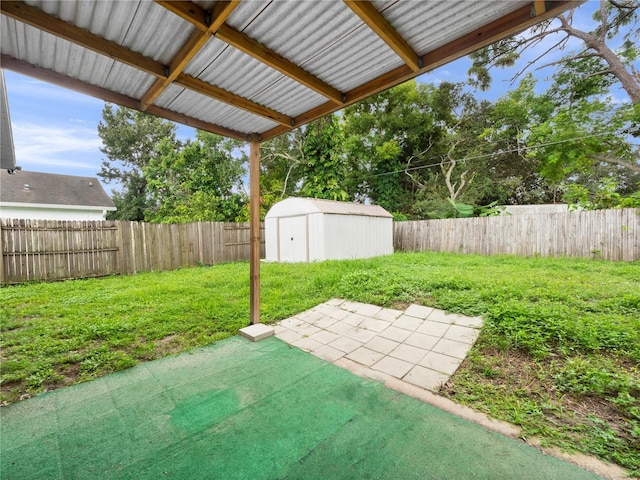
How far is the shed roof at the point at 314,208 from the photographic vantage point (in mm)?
Result: 8594

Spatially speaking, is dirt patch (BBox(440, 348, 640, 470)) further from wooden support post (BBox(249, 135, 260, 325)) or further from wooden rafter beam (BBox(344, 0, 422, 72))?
wooden rafter beam (BBox(344, 0, 422, 72))

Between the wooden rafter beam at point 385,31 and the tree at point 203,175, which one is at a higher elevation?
the tree at point 203,175

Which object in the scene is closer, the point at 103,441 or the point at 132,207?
the point at 103,441

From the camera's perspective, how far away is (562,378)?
2.13 meters

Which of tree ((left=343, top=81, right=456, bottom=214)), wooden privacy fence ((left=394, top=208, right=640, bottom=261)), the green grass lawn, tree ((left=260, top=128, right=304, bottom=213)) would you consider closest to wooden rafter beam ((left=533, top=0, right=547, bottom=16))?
the green grass lawn

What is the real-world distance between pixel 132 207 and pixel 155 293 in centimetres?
1881

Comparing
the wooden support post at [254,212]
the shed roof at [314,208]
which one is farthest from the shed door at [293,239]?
the wooden support post at [254,212]

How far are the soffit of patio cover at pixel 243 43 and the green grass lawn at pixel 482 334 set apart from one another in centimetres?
246

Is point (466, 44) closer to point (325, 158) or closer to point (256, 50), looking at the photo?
point (256, 50)

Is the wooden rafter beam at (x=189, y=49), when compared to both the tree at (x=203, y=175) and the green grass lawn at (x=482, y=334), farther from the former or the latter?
the tree at (x=203, y=175)

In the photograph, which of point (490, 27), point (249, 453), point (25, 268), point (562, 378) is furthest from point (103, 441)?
point (25, 268)

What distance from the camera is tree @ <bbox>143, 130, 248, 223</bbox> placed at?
14.5 m

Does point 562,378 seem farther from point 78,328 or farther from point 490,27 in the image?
point 78,328

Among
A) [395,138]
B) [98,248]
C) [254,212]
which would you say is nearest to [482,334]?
[254,212]
